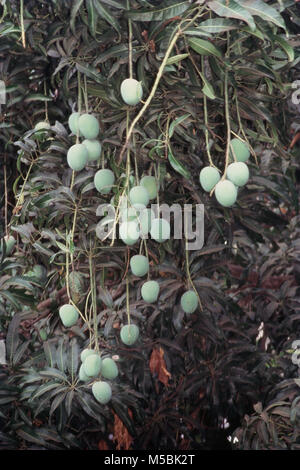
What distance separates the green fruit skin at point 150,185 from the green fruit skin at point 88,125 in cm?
15

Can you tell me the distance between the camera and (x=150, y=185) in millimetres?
1493

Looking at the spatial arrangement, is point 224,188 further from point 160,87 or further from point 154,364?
point 154,364

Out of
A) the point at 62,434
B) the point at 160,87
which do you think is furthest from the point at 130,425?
the point at 160,87

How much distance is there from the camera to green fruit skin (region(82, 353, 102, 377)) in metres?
1.46

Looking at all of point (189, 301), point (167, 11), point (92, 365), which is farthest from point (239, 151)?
point (92, 365)

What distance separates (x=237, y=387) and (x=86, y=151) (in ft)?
3.19

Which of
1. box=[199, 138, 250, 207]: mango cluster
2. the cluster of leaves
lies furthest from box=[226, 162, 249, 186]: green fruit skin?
the cluster of leaves

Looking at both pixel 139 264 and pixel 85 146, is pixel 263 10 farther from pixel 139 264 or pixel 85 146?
pixel 139 264

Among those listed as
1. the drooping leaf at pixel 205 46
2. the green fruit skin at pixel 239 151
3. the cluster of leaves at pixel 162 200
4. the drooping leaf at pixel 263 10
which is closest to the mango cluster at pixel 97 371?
the cluster of leaves at pixel 162 200

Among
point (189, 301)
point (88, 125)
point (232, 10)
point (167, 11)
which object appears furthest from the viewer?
point (189, 301)

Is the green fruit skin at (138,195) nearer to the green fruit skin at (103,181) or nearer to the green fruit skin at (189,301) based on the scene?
the green fruit skin at (103,181)

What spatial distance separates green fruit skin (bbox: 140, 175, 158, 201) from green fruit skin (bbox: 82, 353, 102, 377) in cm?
37

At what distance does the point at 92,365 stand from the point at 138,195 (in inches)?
15.1

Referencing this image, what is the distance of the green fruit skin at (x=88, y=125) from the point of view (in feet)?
4.61
